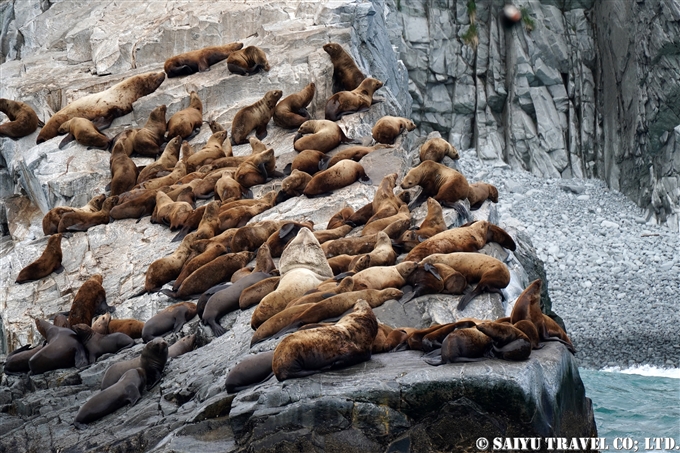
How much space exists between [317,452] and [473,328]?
1.53 meters

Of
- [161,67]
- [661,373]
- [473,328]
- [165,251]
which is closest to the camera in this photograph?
[473,328]

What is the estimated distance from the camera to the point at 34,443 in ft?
24.7

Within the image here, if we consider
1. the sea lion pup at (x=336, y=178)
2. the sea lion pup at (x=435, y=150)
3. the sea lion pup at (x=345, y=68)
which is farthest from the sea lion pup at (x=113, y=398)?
the sea lion pup at (x=345, y=68)

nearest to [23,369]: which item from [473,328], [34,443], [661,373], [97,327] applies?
[97,327]

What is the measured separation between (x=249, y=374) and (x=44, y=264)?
6.39 m

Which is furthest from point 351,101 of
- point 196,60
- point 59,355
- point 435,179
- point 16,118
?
point 59,355

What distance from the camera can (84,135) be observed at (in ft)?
50.6

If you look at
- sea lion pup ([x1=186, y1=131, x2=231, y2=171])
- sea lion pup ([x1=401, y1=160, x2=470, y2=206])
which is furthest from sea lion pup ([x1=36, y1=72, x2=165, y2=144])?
sea lion pup ([x1=401, y1=160, x2=470, y2=206])

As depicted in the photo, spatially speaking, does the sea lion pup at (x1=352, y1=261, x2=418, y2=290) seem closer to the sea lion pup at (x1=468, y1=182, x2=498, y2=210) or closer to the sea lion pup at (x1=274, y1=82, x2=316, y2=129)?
the sea lion pup at (x1=468, y1=182, x2=498, y2=210)

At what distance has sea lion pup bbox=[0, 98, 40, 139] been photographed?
53.2 feet

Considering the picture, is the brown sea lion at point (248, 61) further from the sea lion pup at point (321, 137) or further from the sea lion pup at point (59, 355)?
the sea lion pup at point (59, 355)

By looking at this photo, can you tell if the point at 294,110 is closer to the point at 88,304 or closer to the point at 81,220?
the point at 81,220

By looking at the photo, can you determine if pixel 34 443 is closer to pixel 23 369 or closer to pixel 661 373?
pixel 23 369

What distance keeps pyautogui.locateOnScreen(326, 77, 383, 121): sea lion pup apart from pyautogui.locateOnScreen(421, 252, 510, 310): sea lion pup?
22.2ft
